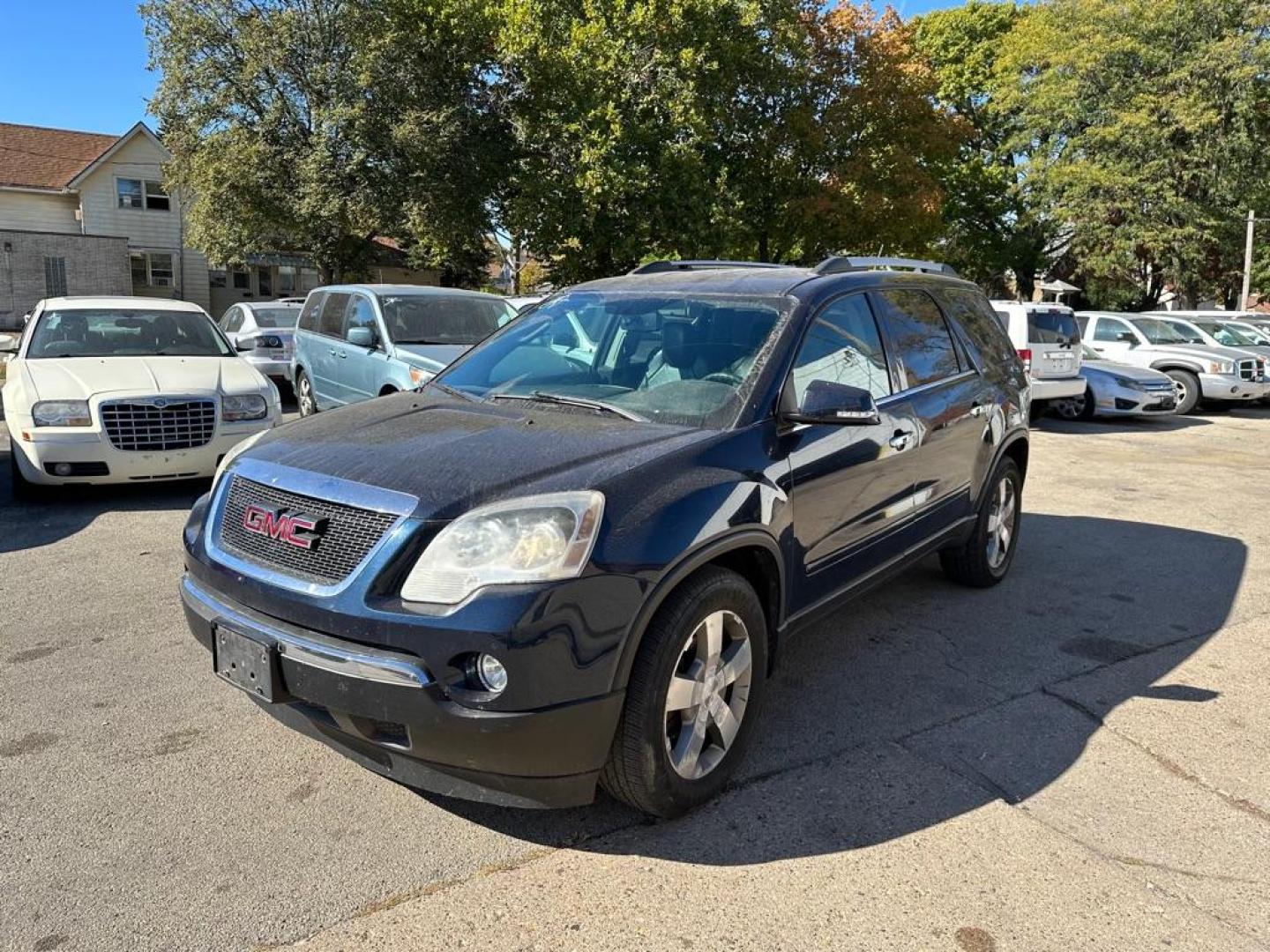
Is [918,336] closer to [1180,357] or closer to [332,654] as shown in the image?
[332,654]

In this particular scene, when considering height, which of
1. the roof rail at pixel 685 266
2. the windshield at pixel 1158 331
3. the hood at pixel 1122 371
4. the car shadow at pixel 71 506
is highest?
the roof rail at pixel 685 266

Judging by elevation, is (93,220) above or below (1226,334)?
above

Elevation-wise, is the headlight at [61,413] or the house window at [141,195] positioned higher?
the house window at [141,195]

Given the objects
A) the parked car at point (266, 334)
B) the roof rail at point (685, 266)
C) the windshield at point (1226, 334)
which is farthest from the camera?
the windshield at point (1226, 334)

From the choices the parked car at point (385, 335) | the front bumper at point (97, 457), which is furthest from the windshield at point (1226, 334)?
the front bumper at point (97, 457)

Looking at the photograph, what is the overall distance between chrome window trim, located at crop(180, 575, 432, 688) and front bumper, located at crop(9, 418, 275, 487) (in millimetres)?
4296

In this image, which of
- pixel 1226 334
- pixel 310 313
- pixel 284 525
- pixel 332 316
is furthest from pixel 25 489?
pixel 1226 334

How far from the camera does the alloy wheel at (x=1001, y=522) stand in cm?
536

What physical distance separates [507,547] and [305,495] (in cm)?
74

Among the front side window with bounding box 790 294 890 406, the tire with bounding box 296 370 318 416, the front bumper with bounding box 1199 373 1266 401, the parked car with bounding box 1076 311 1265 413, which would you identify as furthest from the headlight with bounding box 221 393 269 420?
the front bumper with bounding box 1199 373 1266 401

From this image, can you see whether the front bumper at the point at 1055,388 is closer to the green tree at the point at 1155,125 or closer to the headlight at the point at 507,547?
the headlight at the point at 507,547

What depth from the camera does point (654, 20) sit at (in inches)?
811

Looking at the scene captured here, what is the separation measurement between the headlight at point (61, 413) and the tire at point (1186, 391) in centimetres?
1636

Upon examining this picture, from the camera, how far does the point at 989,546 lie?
17.6 feet
